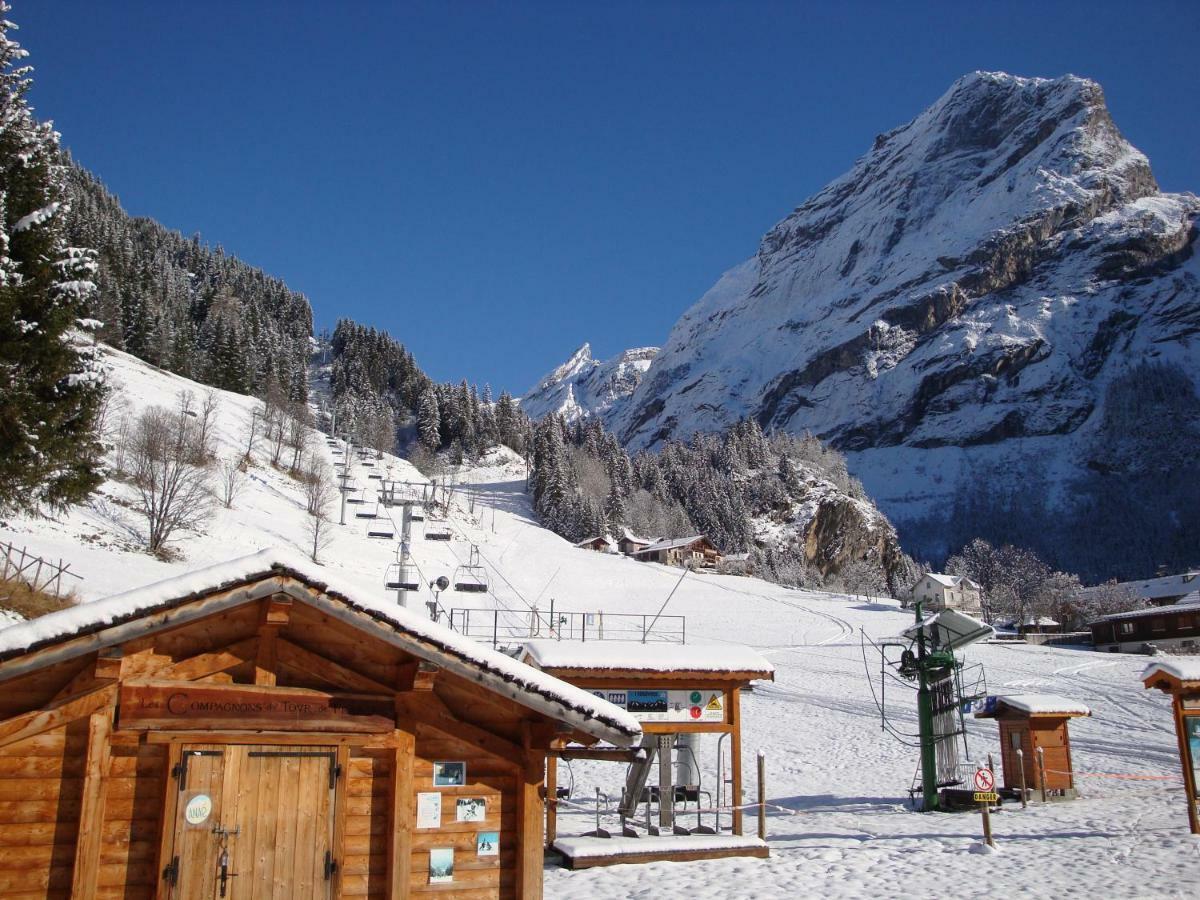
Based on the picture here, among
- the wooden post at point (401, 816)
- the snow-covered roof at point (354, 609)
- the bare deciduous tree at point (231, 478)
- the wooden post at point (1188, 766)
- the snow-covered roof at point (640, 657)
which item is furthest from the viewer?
the bare deciduous tree at point (231, 478)

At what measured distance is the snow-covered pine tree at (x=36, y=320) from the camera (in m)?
16.6

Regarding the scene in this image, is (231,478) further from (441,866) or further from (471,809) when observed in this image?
(441,866)

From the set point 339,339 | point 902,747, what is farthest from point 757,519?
point 902,747

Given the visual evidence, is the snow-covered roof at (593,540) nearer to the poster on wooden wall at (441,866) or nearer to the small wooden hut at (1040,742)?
the small wooden hut at (1040,742)

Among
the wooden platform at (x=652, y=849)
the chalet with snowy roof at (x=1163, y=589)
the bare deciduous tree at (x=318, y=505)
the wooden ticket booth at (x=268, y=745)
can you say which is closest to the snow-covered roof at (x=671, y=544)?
the bare deciduous tree at (x=318, y=505)

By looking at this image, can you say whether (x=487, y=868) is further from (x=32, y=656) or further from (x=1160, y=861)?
(x=1160, y=861)

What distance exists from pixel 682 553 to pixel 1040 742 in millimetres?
74012

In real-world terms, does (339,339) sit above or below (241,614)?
above

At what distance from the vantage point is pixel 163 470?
49.2 meters

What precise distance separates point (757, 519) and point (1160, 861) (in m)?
107

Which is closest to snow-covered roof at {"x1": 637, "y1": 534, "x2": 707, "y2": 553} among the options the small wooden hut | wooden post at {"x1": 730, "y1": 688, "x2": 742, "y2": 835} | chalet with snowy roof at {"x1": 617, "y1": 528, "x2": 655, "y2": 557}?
chalet with snowy roof at {"x1": 617, "y1": 528, "x2": 655, "y2": 557}

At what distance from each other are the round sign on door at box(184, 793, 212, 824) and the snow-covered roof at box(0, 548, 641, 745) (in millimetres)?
1748

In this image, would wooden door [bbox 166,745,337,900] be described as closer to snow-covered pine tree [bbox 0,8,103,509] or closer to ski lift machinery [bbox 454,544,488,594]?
snow-covered pine tree [bbox 0,8,103,509]

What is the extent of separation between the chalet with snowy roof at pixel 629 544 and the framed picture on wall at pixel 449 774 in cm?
9023
